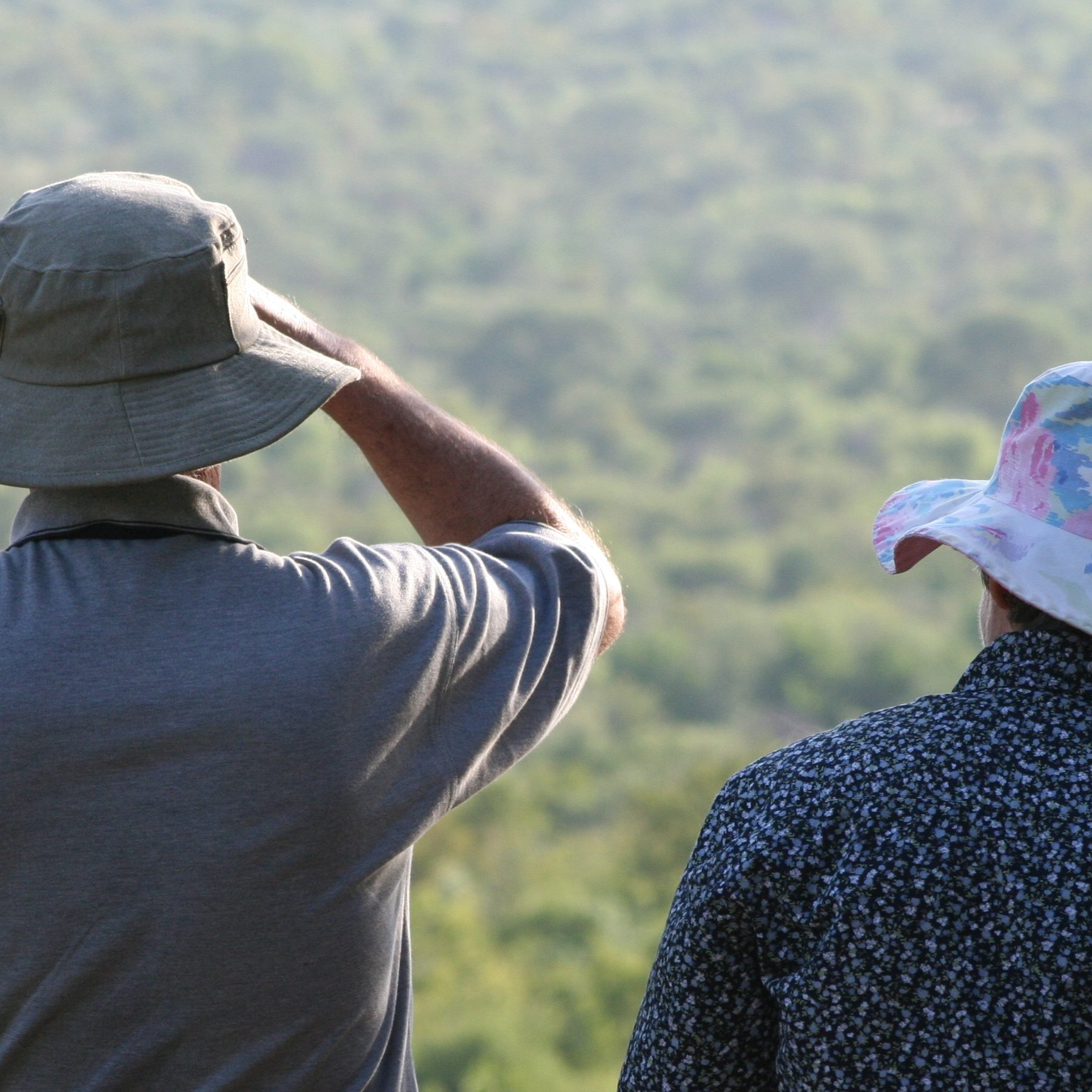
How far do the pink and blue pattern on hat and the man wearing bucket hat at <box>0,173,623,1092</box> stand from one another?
29 centimetres

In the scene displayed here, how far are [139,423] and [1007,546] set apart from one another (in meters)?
0.49

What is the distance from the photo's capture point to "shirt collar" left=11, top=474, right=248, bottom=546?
82 cm

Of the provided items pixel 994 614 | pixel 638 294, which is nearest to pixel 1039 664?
pixel 994 614

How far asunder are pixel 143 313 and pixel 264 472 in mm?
30428

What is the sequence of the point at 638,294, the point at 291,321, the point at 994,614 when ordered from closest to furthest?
the point at 994,614, the point at 291,321, the point at 638,294

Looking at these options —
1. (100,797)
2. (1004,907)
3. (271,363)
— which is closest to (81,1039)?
(100,797)

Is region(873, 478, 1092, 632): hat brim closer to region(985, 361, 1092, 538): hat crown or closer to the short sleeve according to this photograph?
region(985, 361, 1092, 538): hat crown

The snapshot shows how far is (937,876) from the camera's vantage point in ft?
2.50

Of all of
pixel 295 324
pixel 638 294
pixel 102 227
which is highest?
pixel 102 227

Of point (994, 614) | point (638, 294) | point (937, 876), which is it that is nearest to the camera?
point (937, 876)

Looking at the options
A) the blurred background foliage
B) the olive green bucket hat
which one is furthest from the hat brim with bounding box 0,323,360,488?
the blurred background foliage

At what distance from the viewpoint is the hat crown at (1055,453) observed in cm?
84

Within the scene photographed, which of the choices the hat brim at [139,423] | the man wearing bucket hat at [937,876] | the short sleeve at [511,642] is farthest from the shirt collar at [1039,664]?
the hat brim at [139,423]

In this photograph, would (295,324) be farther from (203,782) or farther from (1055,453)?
(1055,453)
